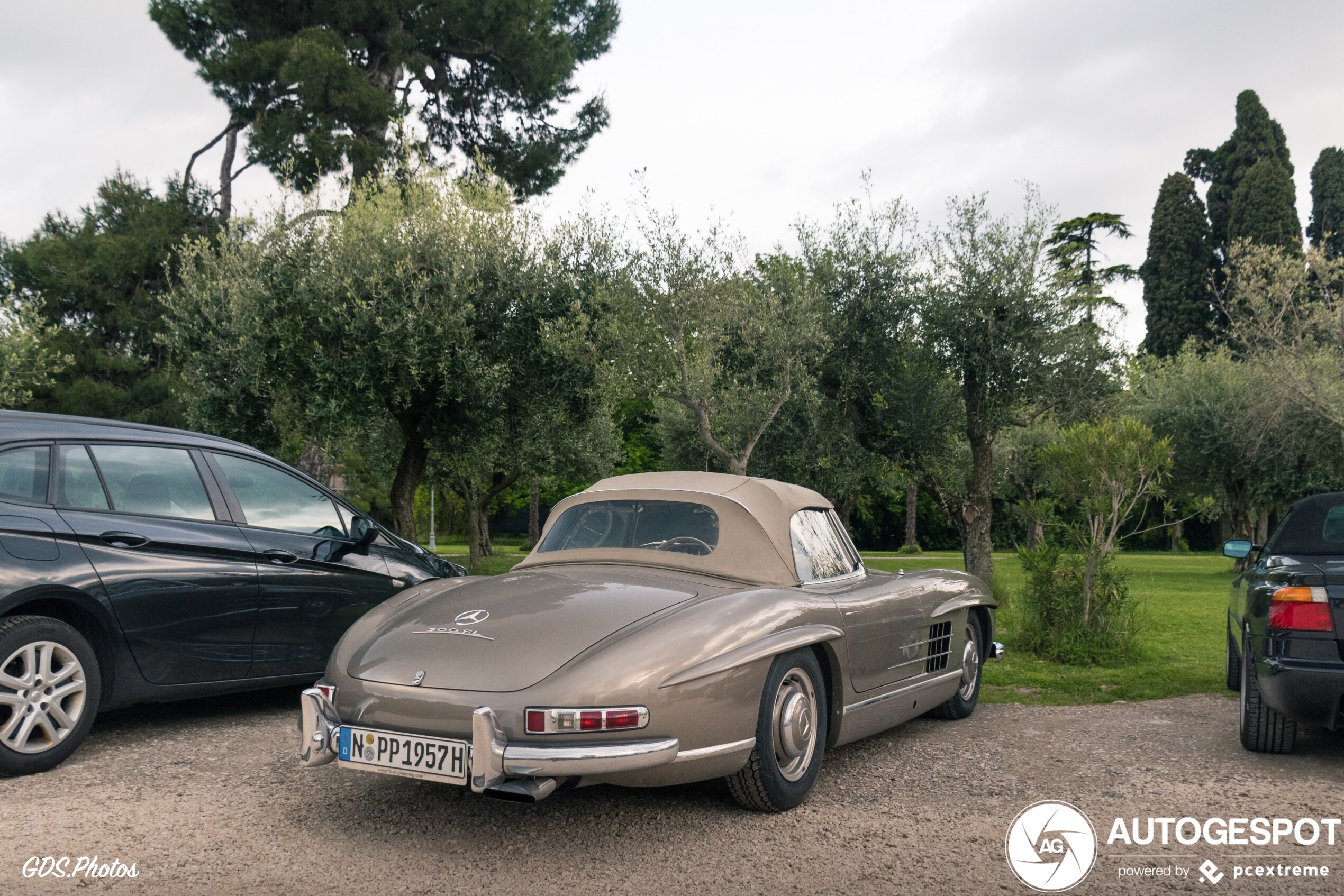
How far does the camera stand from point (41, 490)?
4.99 meters

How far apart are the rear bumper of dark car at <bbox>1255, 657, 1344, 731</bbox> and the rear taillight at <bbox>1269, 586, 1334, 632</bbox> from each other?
16 cm

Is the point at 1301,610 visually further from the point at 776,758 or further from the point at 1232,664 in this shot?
the point at 1232,664

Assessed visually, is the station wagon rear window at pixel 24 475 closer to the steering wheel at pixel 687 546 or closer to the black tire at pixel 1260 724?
the steering wheel at pixel 687 546

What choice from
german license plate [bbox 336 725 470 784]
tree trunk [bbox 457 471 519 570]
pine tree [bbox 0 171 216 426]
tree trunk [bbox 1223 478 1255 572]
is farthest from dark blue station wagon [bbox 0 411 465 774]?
tree trunk [bbox 1223 478 1255 572]

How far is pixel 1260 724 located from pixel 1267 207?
4086 centimetres

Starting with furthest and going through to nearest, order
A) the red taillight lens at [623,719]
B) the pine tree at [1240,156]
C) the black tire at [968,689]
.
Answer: the pine tree at [1240,156]
the black tire at [968,689]
the red taillight lens at [623,719]

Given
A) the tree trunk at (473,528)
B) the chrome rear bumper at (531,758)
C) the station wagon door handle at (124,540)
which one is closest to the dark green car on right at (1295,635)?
the chrome rear bumper at (531,758)

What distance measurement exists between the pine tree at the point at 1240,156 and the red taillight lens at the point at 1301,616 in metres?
41.9

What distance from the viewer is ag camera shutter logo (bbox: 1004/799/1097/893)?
3521mm

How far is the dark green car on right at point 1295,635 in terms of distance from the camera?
15.2ft

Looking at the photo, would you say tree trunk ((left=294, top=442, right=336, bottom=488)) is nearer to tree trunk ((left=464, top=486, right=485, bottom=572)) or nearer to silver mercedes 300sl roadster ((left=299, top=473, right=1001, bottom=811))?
tree trunk ((left=464, top=486, right=485, bottom=572))

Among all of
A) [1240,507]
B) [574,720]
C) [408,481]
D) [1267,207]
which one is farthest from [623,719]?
[1267,207]

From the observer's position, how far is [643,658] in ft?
12.1

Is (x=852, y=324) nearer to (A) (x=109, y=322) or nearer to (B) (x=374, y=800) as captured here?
(B) (x=374, y=800)
